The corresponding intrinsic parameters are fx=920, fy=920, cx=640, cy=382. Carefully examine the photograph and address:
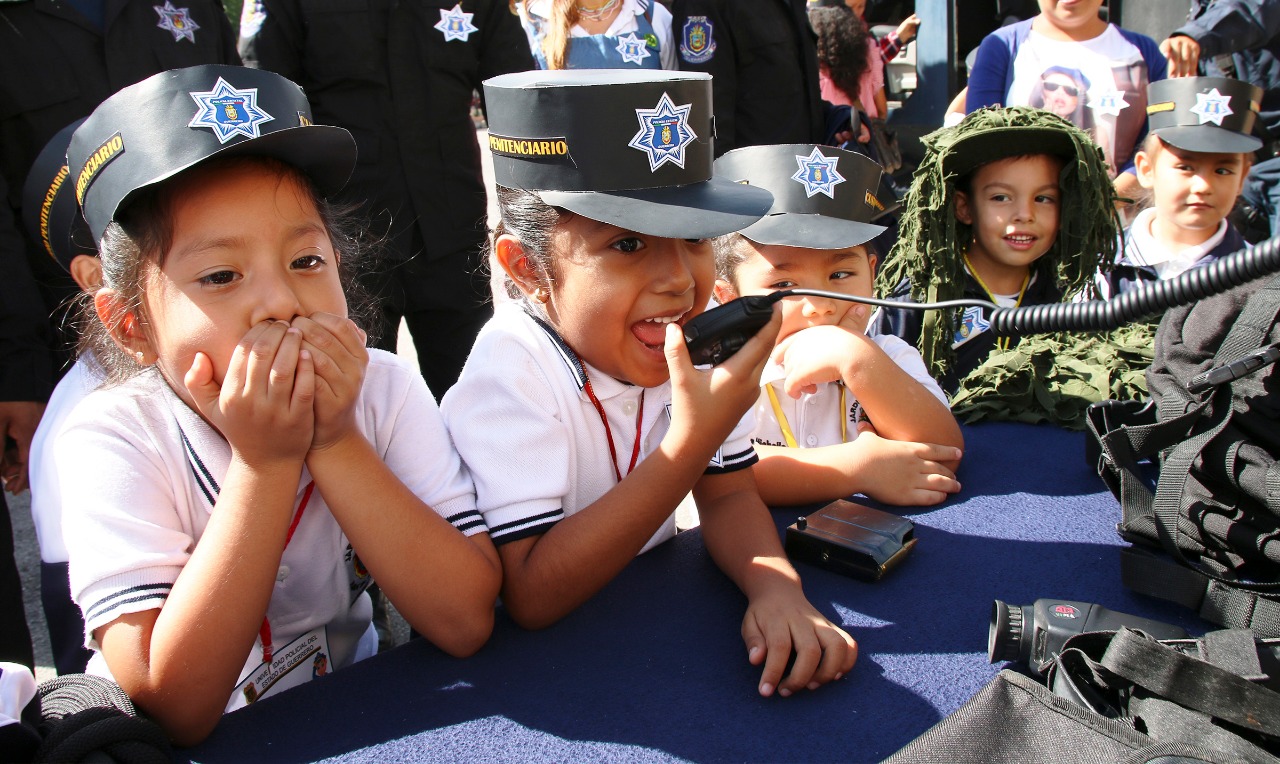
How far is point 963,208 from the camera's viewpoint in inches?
104

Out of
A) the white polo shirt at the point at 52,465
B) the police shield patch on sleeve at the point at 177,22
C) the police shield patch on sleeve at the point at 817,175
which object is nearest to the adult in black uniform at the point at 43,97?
the police shield patch on sleeve at the point at 177,22

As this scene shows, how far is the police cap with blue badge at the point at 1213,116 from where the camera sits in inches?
118

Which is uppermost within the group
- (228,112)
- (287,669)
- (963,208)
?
(228,112)

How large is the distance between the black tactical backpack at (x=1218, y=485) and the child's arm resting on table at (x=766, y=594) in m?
0.50

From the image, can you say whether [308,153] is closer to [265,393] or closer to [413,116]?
[265,393]

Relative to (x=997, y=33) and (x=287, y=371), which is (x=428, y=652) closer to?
(x=287, y=371)

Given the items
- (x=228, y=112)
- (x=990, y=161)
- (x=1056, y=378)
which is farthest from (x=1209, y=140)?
(x=228, y=112)

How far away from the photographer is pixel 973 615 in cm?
132

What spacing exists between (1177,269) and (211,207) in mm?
2772

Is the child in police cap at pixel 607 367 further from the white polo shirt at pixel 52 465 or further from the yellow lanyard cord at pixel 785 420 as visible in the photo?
the white polo shirt at pixel 52 465

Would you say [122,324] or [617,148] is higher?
[617,148]

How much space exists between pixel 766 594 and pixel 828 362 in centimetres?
73

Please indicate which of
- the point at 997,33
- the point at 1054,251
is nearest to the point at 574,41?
the point at 997,33

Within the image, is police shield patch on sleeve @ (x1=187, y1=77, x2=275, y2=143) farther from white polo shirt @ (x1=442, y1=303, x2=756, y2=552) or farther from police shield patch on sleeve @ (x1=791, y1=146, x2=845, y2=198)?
police shield patch on sleeve @ (x1=791, y1=146, x2=845, y2=198)
